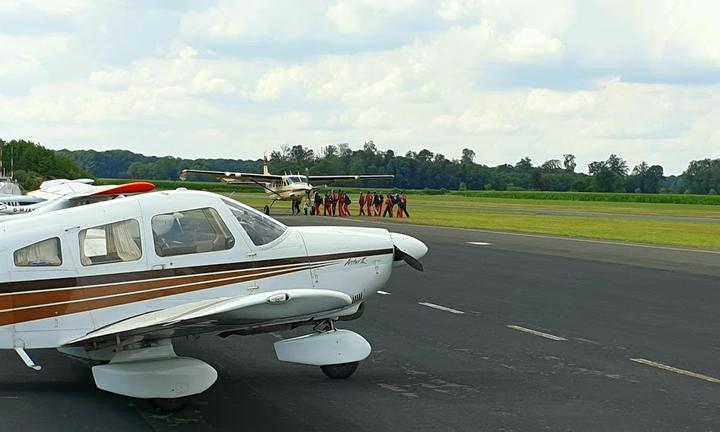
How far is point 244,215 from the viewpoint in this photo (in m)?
8.57

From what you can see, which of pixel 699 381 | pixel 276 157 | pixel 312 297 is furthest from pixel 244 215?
pixel 276 157

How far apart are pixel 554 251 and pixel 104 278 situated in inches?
820

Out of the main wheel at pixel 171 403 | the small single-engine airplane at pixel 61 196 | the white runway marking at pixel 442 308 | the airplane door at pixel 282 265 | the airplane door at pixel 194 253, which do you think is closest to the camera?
the main wheel at pixel 171 403

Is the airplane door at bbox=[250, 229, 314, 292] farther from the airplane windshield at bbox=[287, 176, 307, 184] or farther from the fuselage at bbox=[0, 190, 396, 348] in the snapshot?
the airplane windshield at bbox=[287, 176, 307, 184]

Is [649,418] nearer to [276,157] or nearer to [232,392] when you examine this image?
[232,392]

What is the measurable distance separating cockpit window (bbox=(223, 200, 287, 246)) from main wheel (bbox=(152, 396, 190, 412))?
1.66 m

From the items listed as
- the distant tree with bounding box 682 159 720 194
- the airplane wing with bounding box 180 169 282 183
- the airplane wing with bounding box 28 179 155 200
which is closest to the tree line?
the distant tree with bounding box 682 159 720 194

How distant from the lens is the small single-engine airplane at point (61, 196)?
52.7ft

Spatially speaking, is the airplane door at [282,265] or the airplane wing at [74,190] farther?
the airplane wing at [74,190]

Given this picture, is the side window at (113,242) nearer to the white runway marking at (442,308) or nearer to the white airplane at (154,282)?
the white airplane at (154,282)

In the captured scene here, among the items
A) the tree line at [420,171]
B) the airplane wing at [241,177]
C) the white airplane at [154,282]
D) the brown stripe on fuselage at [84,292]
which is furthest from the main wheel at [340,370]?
the tree line at [420,171]

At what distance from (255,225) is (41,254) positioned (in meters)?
1.98

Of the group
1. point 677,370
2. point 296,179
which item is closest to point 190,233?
point 677,370

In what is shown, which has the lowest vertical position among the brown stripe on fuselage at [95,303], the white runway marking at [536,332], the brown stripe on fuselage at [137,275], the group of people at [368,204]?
the group of people at [368,204]
